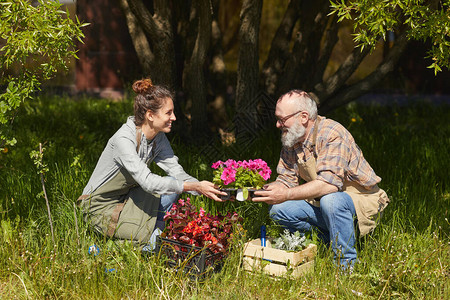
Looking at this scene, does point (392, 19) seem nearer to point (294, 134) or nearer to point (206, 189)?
point (294, 134)

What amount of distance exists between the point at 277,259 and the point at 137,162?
1.21m

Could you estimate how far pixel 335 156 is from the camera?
157 inches

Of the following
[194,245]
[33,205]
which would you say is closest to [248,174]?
[194,245]

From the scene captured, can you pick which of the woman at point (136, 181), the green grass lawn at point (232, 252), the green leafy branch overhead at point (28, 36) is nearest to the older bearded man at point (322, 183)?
the green grass lawn at point (232, 252)

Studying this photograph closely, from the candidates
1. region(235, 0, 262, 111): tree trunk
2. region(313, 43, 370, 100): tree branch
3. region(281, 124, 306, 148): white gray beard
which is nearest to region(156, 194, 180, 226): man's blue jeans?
region(281, 124, 306, 148): white gray beard

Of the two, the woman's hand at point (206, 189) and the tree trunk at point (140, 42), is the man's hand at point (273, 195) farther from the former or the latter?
the tree trunk at point (140, 42)

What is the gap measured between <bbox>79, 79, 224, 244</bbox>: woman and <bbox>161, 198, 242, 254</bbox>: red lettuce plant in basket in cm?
17

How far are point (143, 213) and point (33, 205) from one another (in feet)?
3.50

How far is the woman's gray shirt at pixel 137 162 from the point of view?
3.98 m

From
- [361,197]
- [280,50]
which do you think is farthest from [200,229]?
[280,50]

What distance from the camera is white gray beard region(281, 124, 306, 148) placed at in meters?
4.08

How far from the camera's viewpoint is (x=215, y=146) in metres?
6.60

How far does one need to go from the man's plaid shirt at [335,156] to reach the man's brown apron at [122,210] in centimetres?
117

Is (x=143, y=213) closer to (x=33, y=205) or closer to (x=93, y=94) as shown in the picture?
(x=33, y=205)
